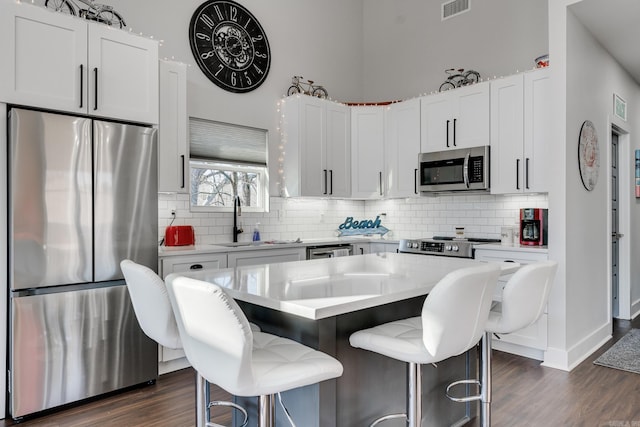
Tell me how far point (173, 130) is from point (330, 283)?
2360 mm

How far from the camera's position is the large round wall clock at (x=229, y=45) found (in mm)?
4234

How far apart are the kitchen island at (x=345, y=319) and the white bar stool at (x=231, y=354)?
7.0 inches

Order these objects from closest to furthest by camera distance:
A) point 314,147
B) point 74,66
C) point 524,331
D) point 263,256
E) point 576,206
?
point 74,66, point 576,206, point 524,331, point 263,256, point 314,147

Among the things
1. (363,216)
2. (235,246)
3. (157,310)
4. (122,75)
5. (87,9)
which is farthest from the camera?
(363,216)

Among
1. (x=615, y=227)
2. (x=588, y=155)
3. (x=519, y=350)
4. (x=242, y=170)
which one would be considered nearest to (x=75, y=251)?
(x=242, y=170)

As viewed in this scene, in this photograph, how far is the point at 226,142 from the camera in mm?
4422

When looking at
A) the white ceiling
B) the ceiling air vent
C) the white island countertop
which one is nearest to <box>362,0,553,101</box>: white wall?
the ceiling air vent

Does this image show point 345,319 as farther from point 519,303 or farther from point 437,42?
point 437,42

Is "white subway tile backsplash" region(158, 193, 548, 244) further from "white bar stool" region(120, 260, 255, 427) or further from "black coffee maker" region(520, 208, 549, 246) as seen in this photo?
"white bar stool" region(120, 260, 255, 427)

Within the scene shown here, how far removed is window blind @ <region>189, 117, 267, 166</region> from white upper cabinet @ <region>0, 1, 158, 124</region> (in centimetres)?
93

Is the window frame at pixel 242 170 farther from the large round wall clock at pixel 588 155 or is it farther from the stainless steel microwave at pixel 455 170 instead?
the large round wall clock at pixel 588 155

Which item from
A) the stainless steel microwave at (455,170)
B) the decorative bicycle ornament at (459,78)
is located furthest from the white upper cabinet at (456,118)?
the decorative bicycle ornament at (459,78)

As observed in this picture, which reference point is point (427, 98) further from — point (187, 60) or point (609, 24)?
point (187, 60)

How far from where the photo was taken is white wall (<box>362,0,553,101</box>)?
14.8 ft
